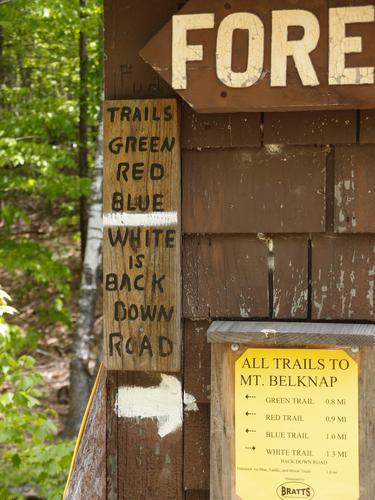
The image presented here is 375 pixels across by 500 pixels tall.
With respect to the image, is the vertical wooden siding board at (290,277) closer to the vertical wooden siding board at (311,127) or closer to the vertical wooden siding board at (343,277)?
the vertical wooden siding board at (343,277)

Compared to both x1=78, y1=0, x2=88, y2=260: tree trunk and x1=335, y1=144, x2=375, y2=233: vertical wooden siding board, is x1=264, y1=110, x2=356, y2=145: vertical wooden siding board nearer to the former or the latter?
x1=335, y1=144, x2=375, y2=233: vertical wooden siding board

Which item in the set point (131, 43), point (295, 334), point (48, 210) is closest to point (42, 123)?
point (48, 210)

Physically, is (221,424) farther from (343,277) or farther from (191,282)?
(343,277)

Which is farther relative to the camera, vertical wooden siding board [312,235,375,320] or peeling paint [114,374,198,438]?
peeling paint [114,374,198,438]

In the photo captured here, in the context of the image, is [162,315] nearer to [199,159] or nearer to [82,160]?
[199,159]

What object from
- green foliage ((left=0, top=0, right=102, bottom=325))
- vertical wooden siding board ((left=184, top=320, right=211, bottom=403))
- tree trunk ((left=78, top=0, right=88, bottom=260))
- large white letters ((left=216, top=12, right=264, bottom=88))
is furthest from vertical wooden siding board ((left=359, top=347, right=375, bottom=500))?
tree trunk ((left=78, top=0, right=88, bottom=260))

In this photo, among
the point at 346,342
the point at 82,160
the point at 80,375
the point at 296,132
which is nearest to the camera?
the point at 346,342

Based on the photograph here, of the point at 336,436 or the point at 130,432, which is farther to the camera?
the point at 130,432

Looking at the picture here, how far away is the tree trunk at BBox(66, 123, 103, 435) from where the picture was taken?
6816 millimetres

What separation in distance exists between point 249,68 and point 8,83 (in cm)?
911

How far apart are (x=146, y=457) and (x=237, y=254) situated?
0.65 meters

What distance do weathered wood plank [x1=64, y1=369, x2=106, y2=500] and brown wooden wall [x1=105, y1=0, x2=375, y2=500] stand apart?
1.0 inches

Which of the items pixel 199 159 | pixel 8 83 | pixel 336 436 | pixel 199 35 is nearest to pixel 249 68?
pixel 199 35

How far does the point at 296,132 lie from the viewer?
186 cm
